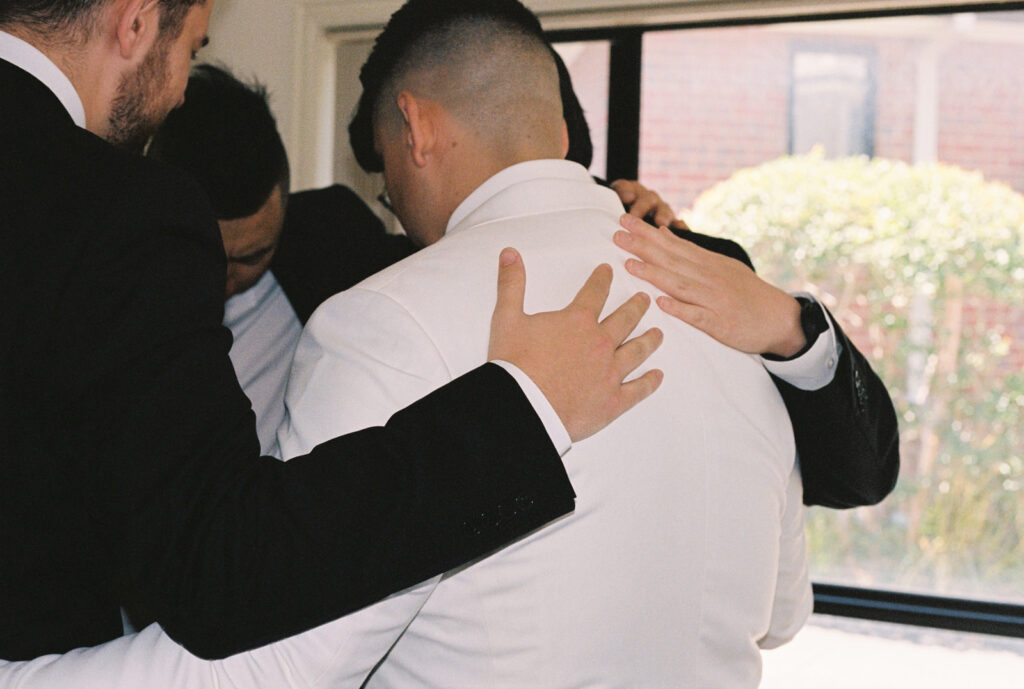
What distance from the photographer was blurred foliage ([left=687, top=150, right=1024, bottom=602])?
2.53 meters

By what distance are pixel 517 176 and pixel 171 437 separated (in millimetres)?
554

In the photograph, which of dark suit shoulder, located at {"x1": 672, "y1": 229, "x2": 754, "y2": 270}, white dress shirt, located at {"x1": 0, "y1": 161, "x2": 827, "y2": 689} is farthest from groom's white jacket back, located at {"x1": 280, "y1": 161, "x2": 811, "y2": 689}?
dark suit shoulder, located at {"x1": 672, "y1": 229, "x2": 754, "y2": 270}

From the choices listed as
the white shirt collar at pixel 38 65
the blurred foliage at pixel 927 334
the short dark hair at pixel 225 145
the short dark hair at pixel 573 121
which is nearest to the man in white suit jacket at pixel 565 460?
the white shirt collar at pixel 38 65

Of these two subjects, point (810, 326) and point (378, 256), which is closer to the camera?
point (810, 326)

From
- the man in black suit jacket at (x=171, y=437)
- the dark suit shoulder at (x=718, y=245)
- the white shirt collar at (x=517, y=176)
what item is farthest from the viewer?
the dark suit shoulder at (x=718, y=245)

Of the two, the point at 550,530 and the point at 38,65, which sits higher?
the point at 38,65

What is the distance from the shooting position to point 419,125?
1226 millimetres

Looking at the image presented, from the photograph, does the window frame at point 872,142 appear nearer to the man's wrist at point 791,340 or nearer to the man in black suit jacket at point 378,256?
the man in black suit jacket at point 378,256

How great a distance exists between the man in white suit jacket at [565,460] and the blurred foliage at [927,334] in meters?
1.60

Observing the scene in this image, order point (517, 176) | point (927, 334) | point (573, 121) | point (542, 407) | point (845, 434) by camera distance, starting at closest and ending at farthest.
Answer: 1. point (542, 407)
2. point (517, 176)
3. point (845, 434)
4. point (573, 121)
5. point (927, 334)

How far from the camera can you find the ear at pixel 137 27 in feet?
3.13

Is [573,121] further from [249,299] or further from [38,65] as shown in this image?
[38,65]

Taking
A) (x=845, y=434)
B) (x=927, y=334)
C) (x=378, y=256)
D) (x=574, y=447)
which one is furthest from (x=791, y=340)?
(x=927, y=334)

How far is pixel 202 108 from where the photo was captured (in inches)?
75.0
